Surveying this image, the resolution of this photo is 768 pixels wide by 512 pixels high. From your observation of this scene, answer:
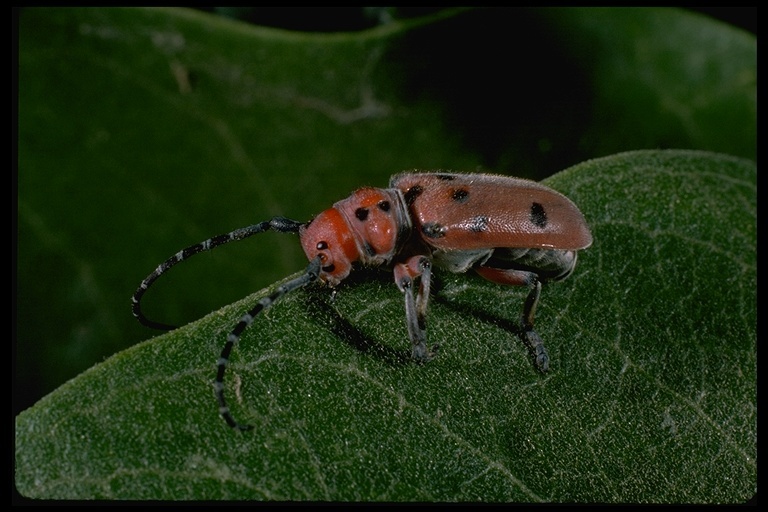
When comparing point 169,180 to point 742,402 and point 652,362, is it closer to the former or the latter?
point 652,362

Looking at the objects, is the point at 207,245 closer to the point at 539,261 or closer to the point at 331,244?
the point at 331,244

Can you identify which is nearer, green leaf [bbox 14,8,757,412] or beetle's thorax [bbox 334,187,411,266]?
beetle's thorax [bbox 334,187,411,266]

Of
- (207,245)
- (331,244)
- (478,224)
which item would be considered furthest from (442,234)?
(207,245)

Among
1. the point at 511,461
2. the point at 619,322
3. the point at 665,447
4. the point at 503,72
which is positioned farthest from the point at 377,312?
the point at 503,72

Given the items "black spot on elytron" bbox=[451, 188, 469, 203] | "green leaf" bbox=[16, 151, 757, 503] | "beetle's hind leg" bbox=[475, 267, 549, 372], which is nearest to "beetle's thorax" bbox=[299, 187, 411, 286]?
"green leaf" bbox=[16, 151, 757, 503]

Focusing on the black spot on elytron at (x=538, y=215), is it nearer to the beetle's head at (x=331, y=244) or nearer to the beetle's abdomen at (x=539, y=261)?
the beetle's abdomen at (x=539, y=261)

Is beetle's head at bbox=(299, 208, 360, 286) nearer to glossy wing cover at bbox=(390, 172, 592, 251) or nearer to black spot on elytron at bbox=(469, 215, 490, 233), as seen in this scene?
glossy wing cover at bbox=(390, 172, 592, 251)
